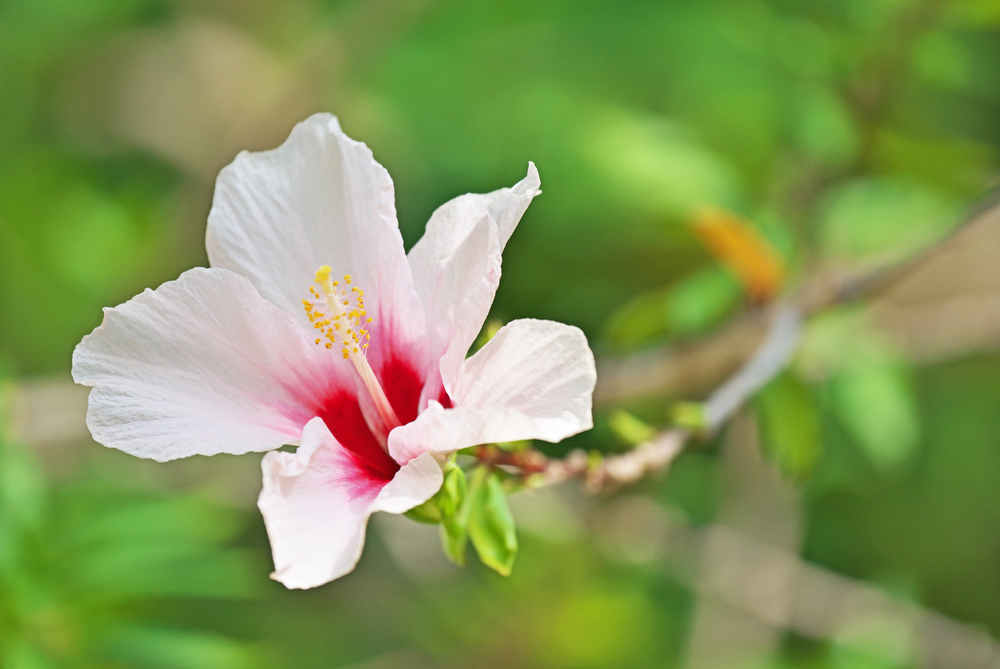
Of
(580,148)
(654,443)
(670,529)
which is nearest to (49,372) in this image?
(580,148)

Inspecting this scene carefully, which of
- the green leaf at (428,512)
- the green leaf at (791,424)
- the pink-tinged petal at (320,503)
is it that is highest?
the pink-tinged petal at (320,503)

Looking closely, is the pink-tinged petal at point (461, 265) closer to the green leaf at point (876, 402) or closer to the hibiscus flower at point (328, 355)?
the hibiscus flower at point (328, 355)

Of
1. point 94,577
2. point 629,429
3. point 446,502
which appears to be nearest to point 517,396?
point 446,502

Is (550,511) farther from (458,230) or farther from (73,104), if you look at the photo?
(73,104)

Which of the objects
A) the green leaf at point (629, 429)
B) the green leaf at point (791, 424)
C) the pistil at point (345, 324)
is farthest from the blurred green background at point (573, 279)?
the pistil at point (345, 324)

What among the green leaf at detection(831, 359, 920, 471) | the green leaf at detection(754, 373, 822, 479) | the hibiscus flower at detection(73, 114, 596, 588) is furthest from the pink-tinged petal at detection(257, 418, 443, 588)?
the green leaf at detection(831, 359, 920, 471)

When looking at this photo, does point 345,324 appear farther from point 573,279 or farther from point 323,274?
point 573,279
